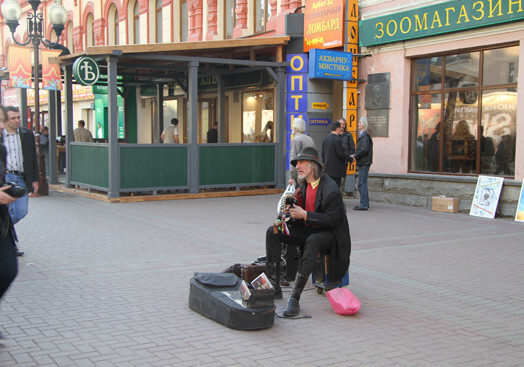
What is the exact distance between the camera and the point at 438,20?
40.3 ft

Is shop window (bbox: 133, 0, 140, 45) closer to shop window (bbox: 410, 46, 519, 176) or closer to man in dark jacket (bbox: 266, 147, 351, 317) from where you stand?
shop window (bbox: 410, 46, 519, 176)

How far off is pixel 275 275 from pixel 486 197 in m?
7.02

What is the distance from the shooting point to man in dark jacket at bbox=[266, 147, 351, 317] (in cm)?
541

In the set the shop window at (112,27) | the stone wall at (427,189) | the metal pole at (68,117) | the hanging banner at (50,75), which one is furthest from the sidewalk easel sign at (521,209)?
the shop window at (112,27)

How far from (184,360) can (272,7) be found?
14582 millimetres

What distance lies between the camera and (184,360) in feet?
13.7

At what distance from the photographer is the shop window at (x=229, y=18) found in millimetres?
19906

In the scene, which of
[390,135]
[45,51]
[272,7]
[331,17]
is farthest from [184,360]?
[272,7]

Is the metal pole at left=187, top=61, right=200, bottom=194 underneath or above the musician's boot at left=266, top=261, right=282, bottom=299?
above

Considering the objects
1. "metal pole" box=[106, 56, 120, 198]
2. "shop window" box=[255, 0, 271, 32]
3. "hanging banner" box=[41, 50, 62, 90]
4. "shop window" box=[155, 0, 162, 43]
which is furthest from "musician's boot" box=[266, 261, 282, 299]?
"shop window" box=[155, 0, 162, 43]

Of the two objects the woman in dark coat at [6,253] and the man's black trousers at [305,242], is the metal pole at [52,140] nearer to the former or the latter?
the man's black trousers at [305,242]

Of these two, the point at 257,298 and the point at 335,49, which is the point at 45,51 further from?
the point at 257,298

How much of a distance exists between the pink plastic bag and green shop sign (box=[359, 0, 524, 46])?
7.74 m

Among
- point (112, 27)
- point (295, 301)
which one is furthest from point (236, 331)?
point (112, 27)
